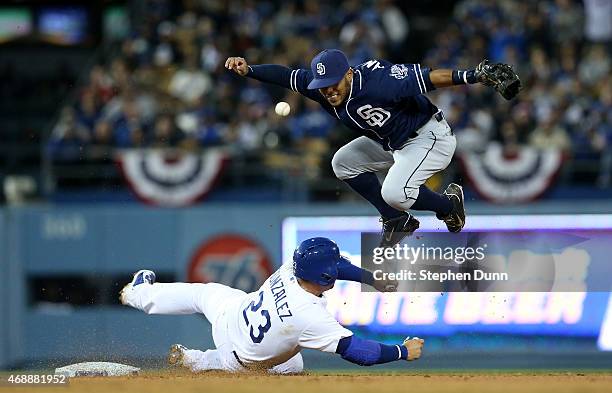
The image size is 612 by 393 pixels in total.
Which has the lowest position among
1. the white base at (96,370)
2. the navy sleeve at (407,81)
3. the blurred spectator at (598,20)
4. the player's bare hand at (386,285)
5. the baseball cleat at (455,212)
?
the white base at (96,370)

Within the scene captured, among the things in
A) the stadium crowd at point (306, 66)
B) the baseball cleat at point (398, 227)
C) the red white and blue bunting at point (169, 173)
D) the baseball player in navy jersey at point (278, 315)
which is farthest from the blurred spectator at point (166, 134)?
the baseball cleat at point (398, 227)

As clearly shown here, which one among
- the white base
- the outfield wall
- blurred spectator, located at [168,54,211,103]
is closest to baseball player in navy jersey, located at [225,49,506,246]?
the white base

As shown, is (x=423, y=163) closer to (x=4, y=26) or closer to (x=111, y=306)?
(x=111, y=306)

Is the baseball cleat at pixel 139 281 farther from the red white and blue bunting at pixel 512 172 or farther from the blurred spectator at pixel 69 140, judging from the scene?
the red white and blue bunting at pixel 512 172

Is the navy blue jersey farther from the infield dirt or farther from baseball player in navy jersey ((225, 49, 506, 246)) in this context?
the infield dirt

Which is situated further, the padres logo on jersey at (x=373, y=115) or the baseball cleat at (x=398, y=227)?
the baseball cleat at (x=398, y=227)

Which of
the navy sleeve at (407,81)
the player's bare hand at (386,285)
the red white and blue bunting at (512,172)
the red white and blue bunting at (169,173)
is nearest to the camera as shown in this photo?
the navy sleeve at (407,81)
